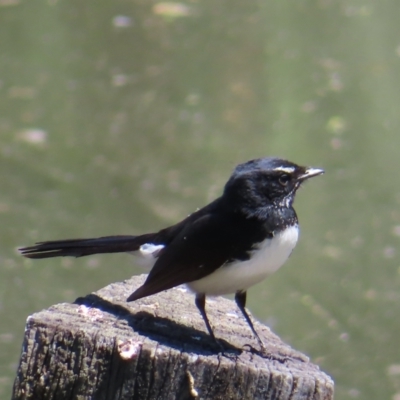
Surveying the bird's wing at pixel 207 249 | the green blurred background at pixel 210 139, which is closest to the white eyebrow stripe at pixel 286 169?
the bird's wing at pixel 207 249

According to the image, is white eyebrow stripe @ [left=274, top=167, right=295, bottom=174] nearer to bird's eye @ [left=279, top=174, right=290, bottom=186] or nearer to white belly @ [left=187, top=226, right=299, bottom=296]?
bird's eye @ [left=279, top=174, right=290, bottom=186]

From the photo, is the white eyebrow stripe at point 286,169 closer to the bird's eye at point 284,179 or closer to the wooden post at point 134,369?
the bird's eye at point 284,179

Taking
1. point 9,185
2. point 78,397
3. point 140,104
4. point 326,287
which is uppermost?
point 140,104

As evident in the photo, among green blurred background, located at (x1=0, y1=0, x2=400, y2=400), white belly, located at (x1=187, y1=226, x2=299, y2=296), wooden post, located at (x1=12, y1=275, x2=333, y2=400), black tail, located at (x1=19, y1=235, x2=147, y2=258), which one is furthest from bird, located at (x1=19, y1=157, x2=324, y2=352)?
green blurred background, located at (x1=0, y1=0, x2=400, y2=400)

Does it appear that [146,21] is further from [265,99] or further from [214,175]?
[214,175]

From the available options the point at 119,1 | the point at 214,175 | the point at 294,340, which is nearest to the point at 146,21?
the point at 119,1

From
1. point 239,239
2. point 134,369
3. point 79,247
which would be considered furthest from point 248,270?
point 134,369

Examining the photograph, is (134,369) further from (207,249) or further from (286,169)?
(286,169)
